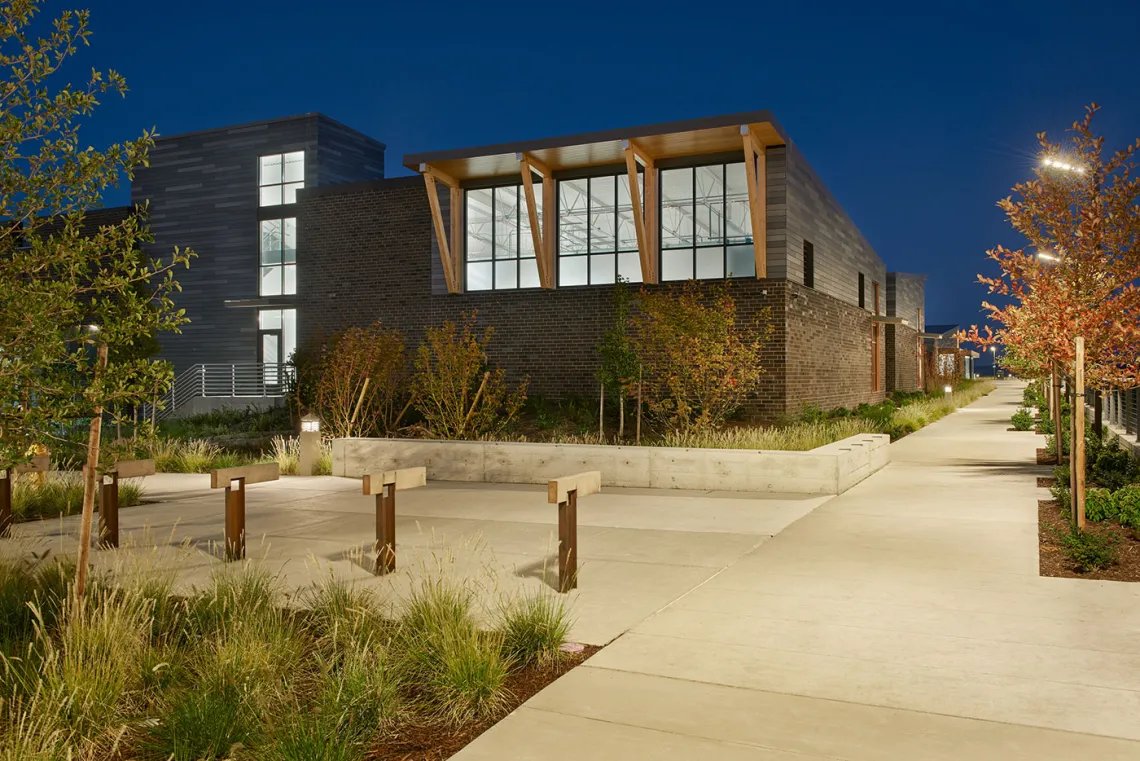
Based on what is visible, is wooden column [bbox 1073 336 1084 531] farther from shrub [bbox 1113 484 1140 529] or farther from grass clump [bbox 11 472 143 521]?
grass clump [bbox 11 472 143 521]

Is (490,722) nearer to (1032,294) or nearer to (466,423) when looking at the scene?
(1032,294)

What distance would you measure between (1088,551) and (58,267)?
782 centimetres

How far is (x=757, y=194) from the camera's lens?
70.0ft

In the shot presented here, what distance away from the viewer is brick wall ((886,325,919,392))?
134 ft

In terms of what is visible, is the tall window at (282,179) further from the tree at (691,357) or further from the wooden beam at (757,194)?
the tree at (691,357)

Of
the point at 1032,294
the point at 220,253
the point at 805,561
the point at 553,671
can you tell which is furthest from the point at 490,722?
the point at 220,253

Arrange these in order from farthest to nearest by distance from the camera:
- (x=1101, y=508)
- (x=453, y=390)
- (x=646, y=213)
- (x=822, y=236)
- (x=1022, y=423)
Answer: (x=822, y=236), (x=1022, y=423), (x=646, y=213), (x=453, y=390), (x=1101, y=508)

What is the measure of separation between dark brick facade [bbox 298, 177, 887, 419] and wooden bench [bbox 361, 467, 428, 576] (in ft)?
46.4

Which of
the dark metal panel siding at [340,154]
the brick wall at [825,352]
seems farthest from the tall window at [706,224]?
the dark metal panel siding at [340,154]

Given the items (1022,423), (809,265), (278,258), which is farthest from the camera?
(278,258)

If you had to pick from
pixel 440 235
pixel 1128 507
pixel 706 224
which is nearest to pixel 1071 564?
pixel 1128 507

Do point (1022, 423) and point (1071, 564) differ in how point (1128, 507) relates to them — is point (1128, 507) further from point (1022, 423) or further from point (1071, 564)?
point (1022, 423)

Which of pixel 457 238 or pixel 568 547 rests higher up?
pixel 457 238

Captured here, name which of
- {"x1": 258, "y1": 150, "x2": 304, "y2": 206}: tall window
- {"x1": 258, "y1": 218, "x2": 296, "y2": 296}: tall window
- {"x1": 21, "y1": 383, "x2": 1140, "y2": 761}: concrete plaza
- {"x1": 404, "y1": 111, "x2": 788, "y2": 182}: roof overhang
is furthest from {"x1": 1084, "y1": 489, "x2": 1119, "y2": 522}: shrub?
{"x1": 258, "y1": 150, "x2": 304, "y2": 206}: tall window
